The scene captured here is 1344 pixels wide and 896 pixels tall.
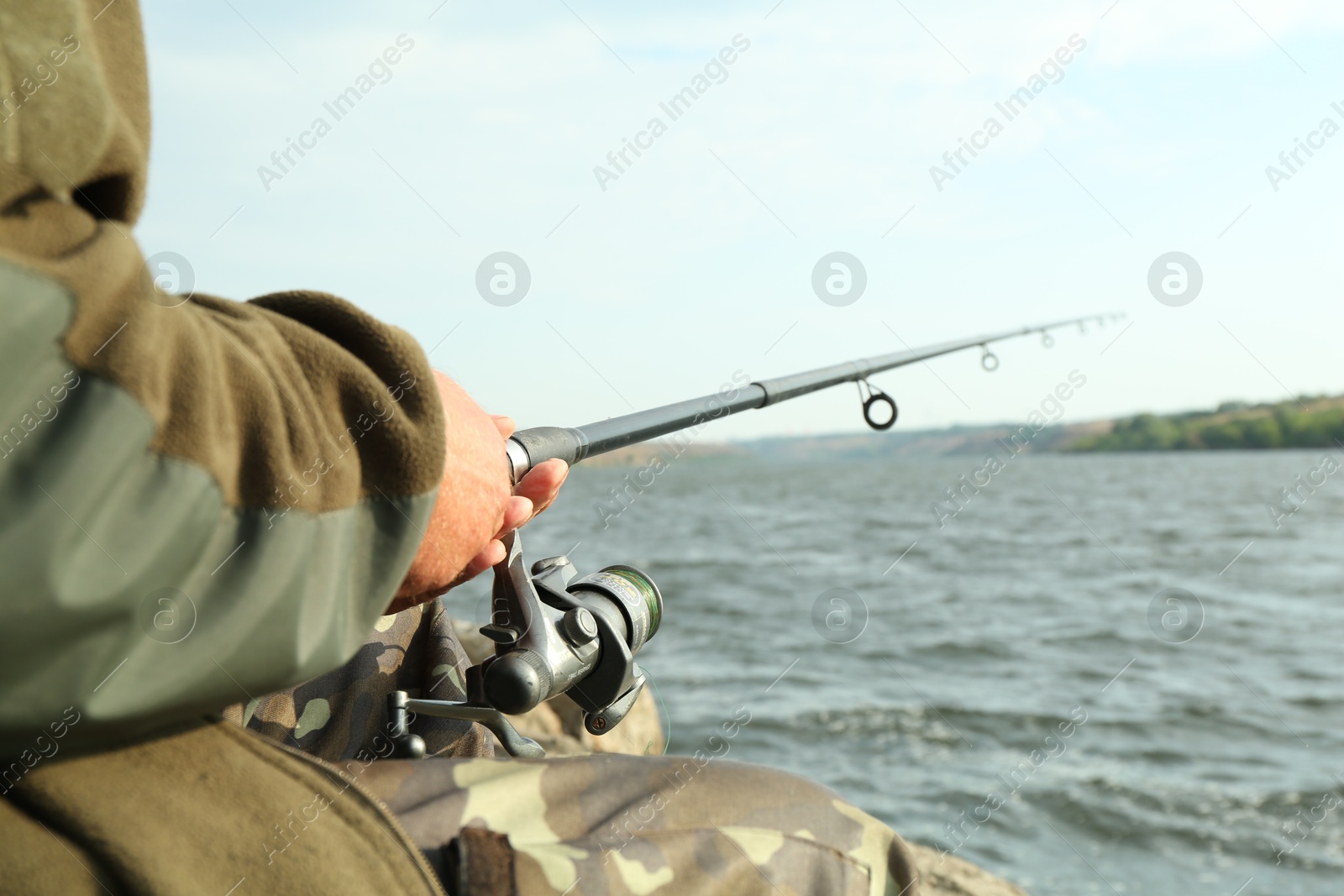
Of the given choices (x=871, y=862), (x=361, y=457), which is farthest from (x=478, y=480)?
(x=871, y=862)

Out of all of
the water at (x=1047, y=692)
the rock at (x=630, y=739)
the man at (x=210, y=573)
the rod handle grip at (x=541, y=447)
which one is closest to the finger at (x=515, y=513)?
the rod handle grip at (x=541, y=447)

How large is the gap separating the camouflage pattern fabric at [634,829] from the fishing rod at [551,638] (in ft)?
1.06

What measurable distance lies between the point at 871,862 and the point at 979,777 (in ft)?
21.0

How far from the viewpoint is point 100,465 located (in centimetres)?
100

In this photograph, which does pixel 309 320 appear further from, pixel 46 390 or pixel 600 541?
pixel 600 541

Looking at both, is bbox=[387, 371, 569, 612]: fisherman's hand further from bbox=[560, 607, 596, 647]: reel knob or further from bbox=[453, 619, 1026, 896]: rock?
bbox=[453, 619, 1026, 896]: rock

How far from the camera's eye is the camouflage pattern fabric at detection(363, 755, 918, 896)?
130cm

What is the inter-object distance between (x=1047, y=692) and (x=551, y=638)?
8855 millimetres

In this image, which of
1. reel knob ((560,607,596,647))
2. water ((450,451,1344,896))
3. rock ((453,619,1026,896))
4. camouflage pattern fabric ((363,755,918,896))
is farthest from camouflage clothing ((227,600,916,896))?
water ((450,451,1344,896))

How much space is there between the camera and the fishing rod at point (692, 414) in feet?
6.23

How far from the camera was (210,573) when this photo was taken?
1110mm

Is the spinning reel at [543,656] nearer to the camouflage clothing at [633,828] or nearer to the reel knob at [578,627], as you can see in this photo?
→ the reel knob at [578,627]

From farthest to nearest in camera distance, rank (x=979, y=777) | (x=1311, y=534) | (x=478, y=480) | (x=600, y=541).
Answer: (x=1311, y=534) → (x=600, y=541) → (x=979, y=777) → (x=478, y=480)

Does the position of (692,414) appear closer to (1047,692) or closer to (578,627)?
(578,627)
